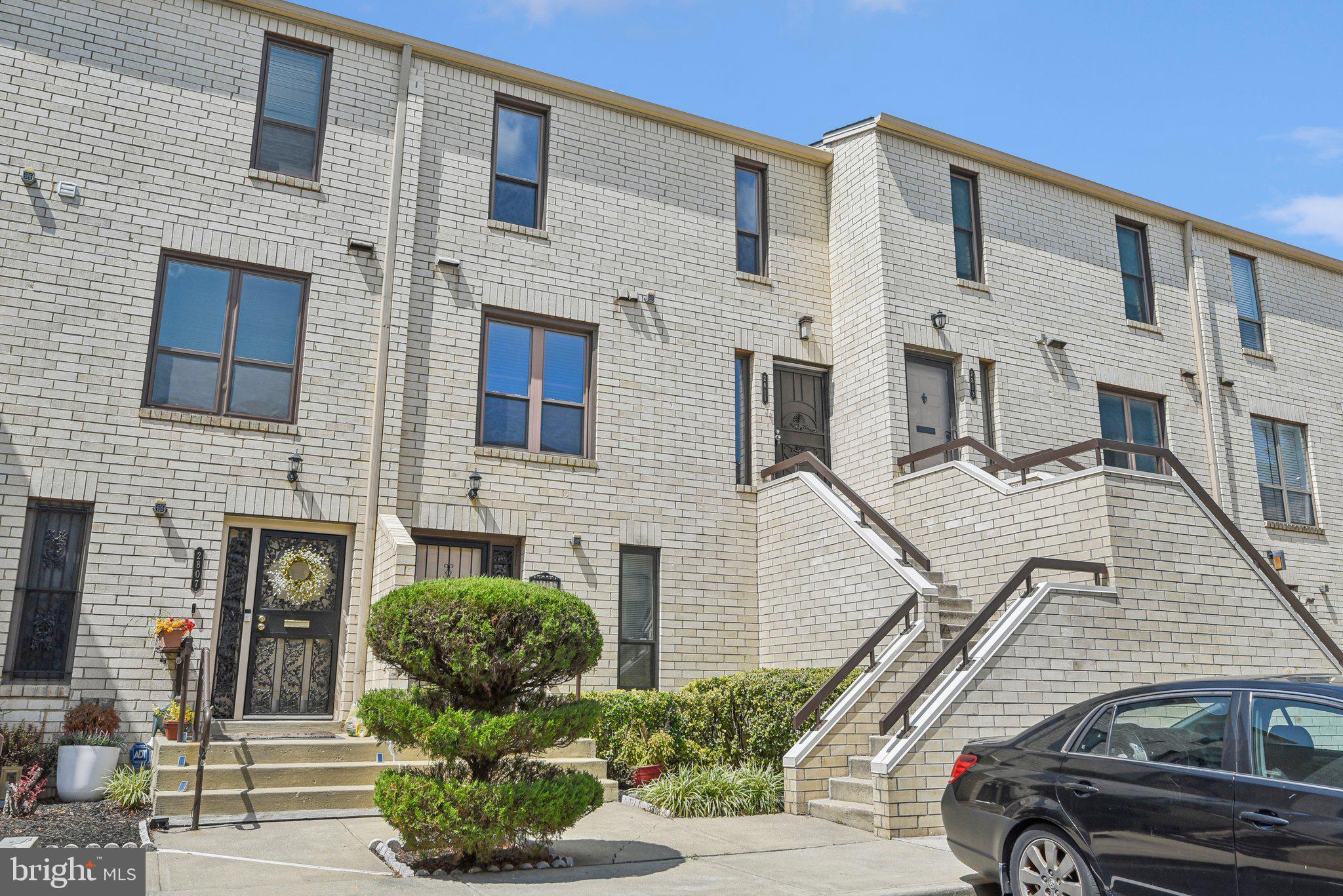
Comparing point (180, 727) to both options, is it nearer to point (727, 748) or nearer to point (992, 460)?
point (727, 748)

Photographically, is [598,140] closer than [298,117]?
No

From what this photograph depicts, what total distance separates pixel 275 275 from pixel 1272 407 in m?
15.9

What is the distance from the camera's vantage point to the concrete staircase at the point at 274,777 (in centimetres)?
845

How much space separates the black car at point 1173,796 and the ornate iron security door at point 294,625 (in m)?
7.43

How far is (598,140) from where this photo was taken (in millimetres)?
14273

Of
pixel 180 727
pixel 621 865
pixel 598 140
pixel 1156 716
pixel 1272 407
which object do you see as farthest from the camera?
pixel 1272 407

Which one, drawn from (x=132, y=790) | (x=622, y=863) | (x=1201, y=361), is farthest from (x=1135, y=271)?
(x=132, y=790)

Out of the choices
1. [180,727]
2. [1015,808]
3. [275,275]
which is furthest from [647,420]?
[1015,808]

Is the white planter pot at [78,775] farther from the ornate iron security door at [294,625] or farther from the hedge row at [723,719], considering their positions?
the hedge row at [723,719]

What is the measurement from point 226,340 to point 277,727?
431 cm

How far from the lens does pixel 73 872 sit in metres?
6.38

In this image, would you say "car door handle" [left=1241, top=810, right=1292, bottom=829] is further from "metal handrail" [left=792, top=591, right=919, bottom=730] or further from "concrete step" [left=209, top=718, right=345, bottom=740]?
"concrete step" [left=209, top=718, right=345, bottom=740]

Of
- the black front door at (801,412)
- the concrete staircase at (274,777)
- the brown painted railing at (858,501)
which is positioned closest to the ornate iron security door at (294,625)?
the concrete staircase at (274,777)

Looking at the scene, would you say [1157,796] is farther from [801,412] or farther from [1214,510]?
[801,412]
